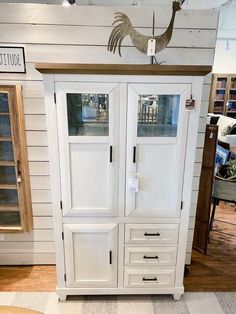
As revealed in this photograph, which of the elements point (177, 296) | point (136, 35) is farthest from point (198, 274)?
point (136, 35)

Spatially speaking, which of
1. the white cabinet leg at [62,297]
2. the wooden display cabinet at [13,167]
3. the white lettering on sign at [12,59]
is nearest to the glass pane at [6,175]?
the wooden display cabinet at [13,167]

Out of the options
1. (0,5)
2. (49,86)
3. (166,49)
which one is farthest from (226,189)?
(0,5)

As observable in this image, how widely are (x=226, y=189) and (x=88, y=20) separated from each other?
215cm

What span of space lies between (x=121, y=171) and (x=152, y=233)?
0.55 m

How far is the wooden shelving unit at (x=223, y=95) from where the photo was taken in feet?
23.2

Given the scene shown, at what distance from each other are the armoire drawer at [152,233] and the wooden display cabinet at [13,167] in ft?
3.32

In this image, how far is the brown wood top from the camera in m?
1.48

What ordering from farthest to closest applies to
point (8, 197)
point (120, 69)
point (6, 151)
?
point (8, 197)
point (6, 151)
point (120, 69)

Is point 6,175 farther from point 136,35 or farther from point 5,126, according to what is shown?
point 136,35

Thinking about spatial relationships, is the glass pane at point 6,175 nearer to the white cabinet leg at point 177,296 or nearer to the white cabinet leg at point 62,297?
the white cabinet leg at point 62,297

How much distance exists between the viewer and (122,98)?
5.18ft

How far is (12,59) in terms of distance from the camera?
6.40ft

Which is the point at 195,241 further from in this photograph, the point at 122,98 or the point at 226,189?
the point at 122,98

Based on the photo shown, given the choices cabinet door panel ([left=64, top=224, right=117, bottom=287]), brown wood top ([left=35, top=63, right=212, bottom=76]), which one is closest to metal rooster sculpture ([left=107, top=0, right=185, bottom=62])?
brown wood top ([left=35, top=63, right=212, bottom=76])
